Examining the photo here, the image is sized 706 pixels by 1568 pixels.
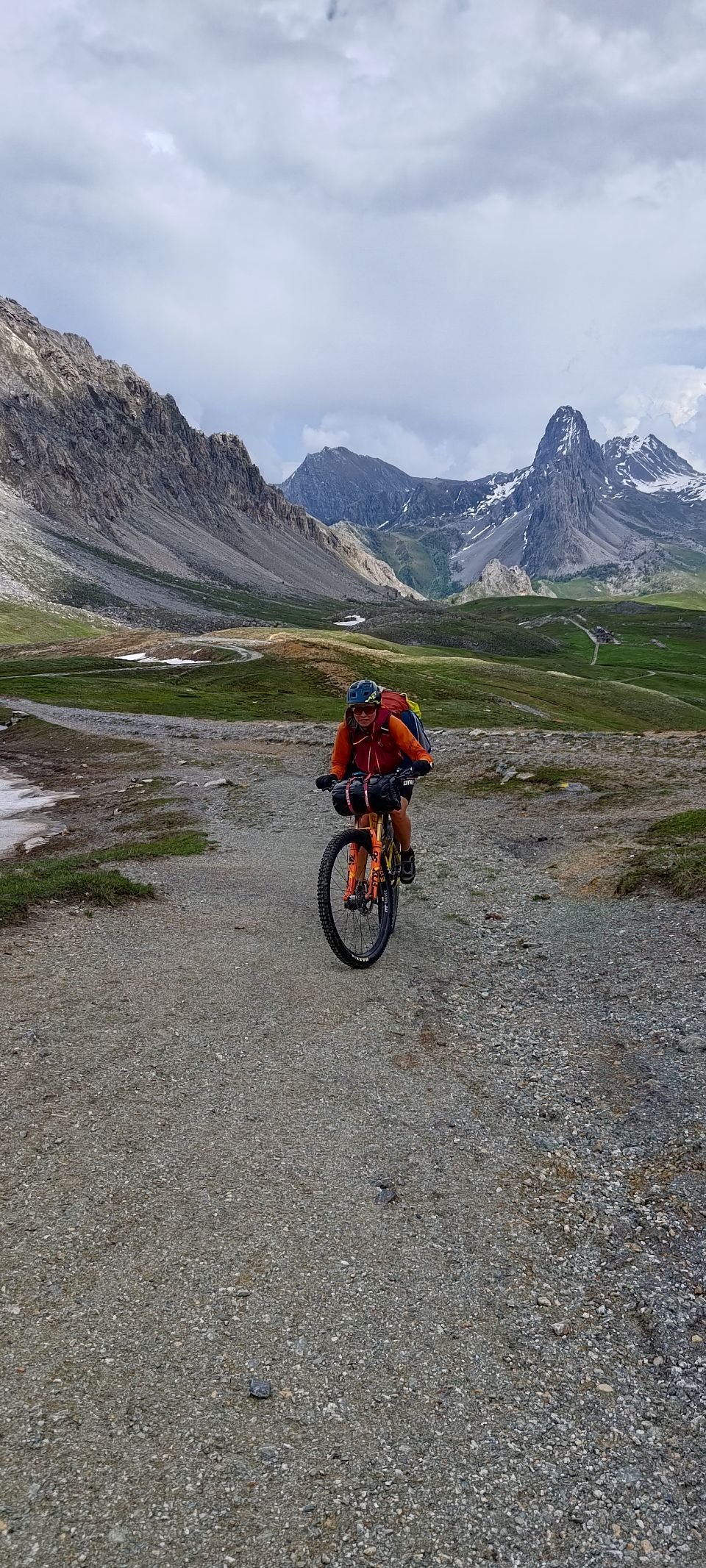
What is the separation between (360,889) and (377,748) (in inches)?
96.1

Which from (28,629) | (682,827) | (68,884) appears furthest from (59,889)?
(28,629)

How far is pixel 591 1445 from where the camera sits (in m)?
4.78

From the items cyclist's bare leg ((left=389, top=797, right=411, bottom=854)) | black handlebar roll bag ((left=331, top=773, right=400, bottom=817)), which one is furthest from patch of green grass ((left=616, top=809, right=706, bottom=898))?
black handlebar roll bag ((left=331, top=773, right=400, bottom=817))

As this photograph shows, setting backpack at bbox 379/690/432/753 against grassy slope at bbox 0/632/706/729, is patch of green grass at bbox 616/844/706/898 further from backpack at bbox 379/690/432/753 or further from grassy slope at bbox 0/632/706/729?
grassy slope at bbox 0/632/706/729

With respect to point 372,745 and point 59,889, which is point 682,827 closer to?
point 372,745

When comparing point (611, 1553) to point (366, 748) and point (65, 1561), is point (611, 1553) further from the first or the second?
point (366, 748)

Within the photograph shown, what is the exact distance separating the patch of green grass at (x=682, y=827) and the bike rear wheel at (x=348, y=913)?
8994mm

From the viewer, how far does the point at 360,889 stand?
12.6 metres

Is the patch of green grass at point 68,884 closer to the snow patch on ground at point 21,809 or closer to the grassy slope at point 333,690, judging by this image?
the snow patch on ground at point 21,809

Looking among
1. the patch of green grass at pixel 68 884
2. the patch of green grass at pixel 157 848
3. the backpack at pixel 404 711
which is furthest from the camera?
the patch of green grass at pixel 157 848

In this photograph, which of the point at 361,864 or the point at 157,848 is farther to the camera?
the point at 157,848

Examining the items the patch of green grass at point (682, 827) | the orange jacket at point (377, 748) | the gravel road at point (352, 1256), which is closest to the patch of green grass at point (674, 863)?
the patch of green grass at point (682, 827)

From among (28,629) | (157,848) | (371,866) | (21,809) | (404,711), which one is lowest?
(21,809)

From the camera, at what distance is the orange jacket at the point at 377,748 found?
13.0 meters
